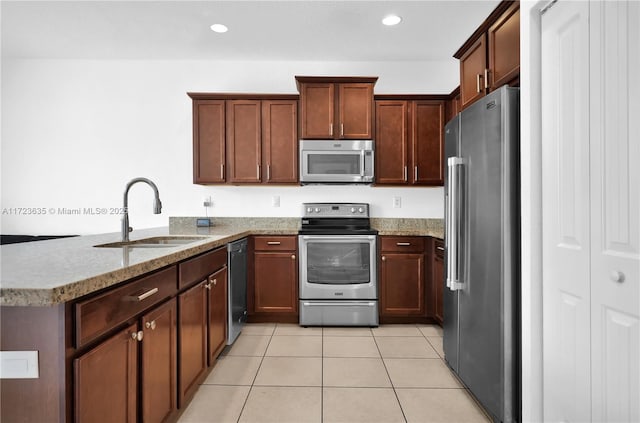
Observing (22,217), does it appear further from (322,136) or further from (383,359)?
(383,359)

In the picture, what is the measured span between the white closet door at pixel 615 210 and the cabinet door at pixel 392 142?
220 centimetres

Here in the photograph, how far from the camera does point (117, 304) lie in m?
1.17

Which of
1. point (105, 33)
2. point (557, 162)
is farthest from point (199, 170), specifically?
point (557, 162)

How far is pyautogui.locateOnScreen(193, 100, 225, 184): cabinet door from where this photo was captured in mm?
3408

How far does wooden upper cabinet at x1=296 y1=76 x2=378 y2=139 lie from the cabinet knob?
8.05 feet

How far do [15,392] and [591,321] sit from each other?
6.43 feet

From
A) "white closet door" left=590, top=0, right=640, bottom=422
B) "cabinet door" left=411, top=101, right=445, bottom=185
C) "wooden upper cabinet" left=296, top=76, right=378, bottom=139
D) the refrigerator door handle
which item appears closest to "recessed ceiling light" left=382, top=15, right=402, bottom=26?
"wooden upper cabinet" left=296, top=76, right=378, bottom=139

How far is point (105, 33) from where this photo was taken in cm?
317

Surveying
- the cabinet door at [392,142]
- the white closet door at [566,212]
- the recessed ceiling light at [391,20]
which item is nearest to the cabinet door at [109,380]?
the white closet door at [566,212]

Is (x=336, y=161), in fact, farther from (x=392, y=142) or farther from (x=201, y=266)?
(x=201, y=266)

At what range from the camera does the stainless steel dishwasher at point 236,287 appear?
2619mm

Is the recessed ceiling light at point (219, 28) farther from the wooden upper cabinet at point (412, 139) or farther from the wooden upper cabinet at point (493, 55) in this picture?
the wooden upper cabinet at point (493, 55)

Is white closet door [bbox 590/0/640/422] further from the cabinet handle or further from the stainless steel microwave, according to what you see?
the stainless steel microwave

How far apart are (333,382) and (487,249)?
1.28m
